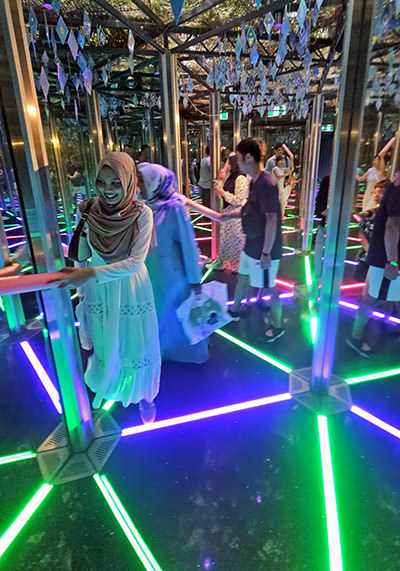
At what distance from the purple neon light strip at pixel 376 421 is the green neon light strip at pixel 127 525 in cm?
152

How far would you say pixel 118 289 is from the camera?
6.10 ft

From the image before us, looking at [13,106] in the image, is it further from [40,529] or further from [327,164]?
[327,164]

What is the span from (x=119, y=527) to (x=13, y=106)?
1.90 m

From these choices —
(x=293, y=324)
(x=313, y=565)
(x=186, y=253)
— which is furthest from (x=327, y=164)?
(x=313, y=565)

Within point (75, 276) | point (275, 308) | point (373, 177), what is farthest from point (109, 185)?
point (373, 177)

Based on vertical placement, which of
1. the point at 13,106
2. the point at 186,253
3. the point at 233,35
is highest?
the point at 233,35

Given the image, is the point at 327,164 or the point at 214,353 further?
the point at 327,164

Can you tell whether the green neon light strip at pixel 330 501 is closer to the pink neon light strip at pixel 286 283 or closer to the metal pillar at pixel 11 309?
the pink neon light strip at pixel 286 283

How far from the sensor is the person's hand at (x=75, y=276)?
1.51 metres

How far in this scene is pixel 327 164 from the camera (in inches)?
696

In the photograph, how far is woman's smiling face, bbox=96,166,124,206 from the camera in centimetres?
164

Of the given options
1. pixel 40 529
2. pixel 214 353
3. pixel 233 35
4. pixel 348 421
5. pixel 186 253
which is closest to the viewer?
pixel 40 529

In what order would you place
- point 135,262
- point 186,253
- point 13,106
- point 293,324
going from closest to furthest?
point 13,106
point 135,262
point 186,253
point 293,324

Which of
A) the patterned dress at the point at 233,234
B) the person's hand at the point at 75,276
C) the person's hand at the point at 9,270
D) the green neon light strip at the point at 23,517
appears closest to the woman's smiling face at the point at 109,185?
the person's hand at the point at 75,276
